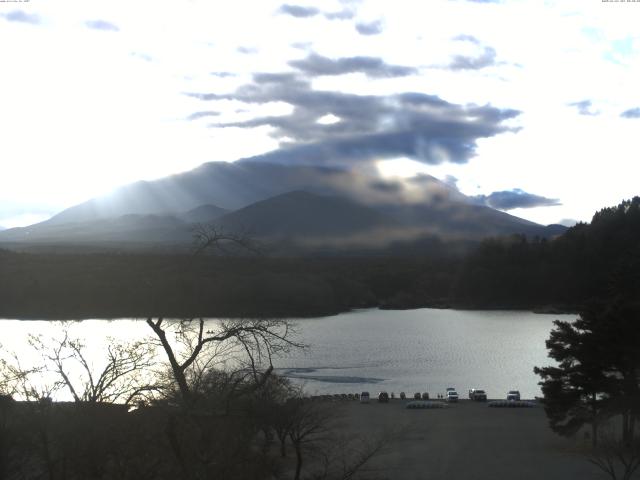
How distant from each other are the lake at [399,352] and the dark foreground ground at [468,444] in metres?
3.29

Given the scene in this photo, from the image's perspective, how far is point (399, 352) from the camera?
4097 cm

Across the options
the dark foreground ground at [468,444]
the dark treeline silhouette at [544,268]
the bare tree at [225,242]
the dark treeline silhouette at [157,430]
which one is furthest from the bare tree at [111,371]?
the dark treeline silhouette at [544,268]

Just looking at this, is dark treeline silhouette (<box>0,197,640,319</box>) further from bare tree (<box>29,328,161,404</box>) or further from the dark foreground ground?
bare tree (<box>29,328,161,404</box>)

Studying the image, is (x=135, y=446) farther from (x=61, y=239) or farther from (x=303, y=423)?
(x=61, y=239)

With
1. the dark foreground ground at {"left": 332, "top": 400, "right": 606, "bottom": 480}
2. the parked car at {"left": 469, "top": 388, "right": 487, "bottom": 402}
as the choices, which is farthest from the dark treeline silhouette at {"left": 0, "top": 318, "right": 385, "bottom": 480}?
the parked car at {"left": 469, "top": 388, "right": 487, "bottom": 402}

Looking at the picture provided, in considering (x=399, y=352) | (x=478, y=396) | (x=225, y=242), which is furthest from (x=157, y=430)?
(x=399, y=352)

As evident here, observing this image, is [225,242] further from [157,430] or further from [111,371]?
[111,371]

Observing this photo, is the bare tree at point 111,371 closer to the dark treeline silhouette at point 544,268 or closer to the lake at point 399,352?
the lake at point 399,352

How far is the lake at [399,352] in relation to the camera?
24.2 meters

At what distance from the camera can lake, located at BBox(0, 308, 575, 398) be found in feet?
79.3

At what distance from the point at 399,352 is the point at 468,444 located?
21966 mm

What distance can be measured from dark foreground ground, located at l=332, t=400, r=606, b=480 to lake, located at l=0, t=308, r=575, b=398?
3288 millimetres

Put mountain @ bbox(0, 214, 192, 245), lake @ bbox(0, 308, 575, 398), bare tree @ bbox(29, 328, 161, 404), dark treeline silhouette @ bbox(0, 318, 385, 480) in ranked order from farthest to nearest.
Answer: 1. mountain @ bbox(0, 214, 192, 245)
2. lake @ bbox(0, 308, 575, 398)
3. bare tree @ bbox(29, 328, 161, 404)
4. dark treeline silhouette @ bbox(0, 318, 385, 480)

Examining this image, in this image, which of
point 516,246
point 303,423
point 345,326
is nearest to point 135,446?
point 303,423
